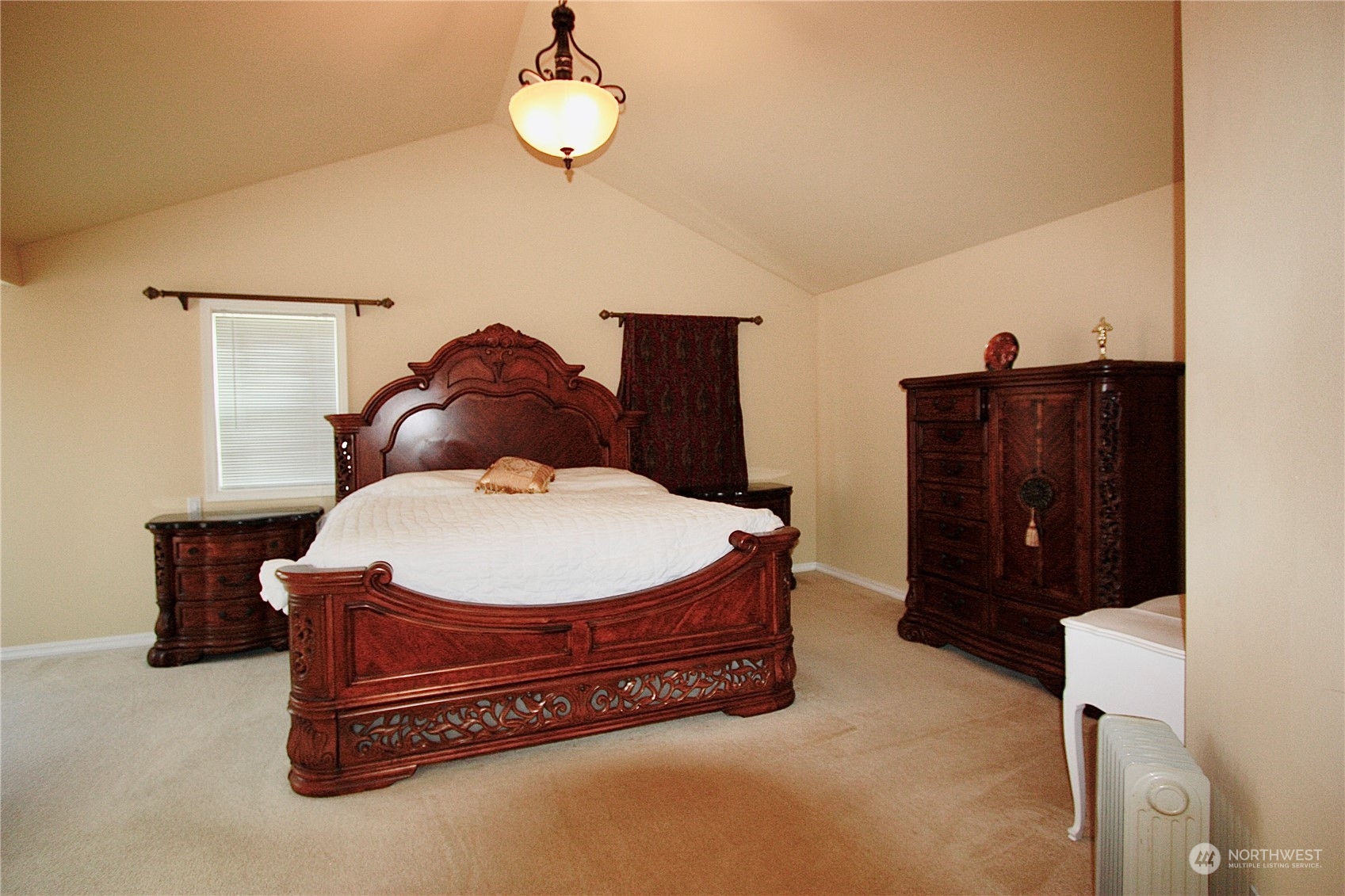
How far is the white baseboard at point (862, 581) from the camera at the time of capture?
14.5ft

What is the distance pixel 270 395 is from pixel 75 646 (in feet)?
5.40

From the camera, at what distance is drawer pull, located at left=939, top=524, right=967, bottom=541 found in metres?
3.29

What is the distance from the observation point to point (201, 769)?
2266mm

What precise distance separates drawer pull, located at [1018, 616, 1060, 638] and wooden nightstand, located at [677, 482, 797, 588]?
1662mm

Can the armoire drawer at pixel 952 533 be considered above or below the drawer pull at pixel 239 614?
above

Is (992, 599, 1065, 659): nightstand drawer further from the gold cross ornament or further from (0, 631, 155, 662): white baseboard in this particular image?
(0, 631, 155, 662): white baseboard

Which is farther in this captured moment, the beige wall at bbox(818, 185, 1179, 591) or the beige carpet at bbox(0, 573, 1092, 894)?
the beige wall at bbox(818, 185, 1179, 591)

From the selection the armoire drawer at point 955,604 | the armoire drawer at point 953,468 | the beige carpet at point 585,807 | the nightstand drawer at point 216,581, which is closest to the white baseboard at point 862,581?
the armoire drawer at point 955,604

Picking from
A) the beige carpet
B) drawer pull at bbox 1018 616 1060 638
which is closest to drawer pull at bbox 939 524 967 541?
drawer pull at bbox 1018 616 1060 638

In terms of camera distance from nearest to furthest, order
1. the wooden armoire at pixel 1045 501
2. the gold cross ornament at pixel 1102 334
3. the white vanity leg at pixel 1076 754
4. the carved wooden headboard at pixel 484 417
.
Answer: the white vanity leg at pixel 1076 754, the wooden armoire at pixel 1045 501, the gold cross ornament at pixel 1102 334, the carved wooden headboard at pixel 484 417

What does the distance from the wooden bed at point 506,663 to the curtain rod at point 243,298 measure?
7.53 feet

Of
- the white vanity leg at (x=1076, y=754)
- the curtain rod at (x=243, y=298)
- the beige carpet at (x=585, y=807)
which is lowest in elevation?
the beige carpet at (x=585, y=807)

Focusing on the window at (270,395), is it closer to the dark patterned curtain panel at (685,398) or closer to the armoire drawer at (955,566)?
the dark patterned curtain panel at (685,398)

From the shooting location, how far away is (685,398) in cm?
475
